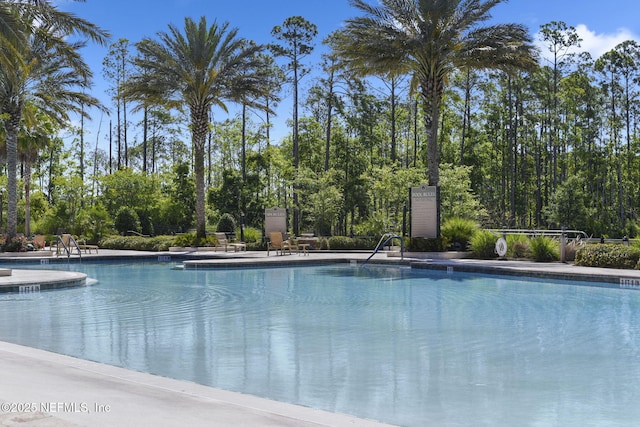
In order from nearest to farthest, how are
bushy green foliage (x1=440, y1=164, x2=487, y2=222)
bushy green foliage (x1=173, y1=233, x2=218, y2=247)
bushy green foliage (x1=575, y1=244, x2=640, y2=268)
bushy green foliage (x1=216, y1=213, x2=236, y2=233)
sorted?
bushy green foliage (x1=575, y1=244, x2=640, y2=268) → bushy green foliage (x1=173, y1=233, x2=218, y2=247) → bushy green foliage (x1=440, y1=164, x2=487, y2=222) → bushy green foliage (x1=216, y1=213, x2=236, y2=233)

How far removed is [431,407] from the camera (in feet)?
17.5

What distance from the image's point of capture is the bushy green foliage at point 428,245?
21562 mm

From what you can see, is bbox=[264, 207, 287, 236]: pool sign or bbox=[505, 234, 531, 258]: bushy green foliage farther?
bbox=[264, 207, 287, 236]: pool sign

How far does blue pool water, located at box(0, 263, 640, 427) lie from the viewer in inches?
218

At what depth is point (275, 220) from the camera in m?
26.4

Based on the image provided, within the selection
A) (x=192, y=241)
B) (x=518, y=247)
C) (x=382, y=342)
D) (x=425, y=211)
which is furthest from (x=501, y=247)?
(x=192, y=241)

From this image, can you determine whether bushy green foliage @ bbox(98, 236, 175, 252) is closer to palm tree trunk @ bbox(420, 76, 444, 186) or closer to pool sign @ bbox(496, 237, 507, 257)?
palm tree trunk @ bbox(420, 76, 444, 186)

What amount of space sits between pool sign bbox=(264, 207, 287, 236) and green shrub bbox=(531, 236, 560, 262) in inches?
415

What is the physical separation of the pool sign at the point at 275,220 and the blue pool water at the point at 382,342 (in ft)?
37.9

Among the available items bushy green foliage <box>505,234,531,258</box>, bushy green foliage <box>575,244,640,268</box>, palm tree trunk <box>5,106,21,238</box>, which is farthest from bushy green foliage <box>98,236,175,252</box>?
bushy green foliage <box>575,244,640,268</box>

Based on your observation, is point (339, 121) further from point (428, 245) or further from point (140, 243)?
point (428, 245)
